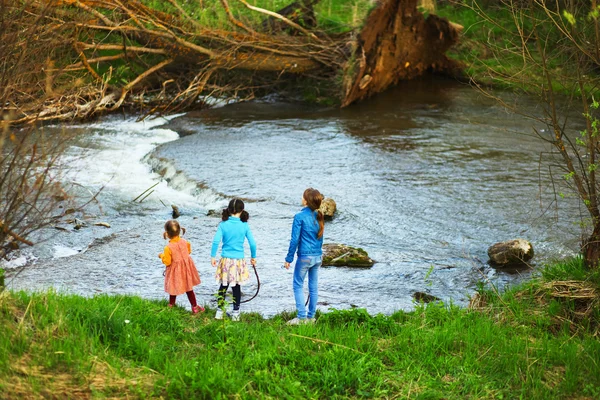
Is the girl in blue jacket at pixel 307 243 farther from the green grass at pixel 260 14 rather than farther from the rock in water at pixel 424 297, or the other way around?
the green grass at pixel 260 14

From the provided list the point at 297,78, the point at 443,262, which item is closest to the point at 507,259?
the point at 443,262

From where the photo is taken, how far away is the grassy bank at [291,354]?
4.91m

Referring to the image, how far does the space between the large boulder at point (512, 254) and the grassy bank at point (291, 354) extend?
2.49 m

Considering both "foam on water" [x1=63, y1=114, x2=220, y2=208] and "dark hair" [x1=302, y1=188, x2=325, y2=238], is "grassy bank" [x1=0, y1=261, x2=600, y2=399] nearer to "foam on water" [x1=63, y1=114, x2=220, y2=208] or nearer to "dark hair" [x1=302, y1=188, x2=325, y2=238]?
"dark hair" [x1=302, y1=188, x2=325, y2=238]

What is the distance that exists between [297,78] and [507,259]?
11483mm

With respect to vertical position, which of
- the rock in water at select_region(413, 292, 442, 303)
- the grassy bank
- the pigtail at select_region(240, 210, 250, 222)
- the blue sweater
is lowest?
the rock in water at select_region(413, 292, 442, 303)

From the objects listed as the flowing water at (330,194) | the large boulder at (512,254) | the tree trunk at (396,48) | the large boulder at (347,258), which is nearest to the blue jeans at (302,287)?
the flowing water at (330,194)

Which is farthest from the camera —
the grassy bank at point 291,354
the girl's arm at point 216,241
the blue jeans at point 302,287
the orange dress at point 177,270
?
the orange dress at point 177,270

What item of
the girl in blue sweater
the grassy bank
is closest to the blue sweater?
the girl in blue sweater

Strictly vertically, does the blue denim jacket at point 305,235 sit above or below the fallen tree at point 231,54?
below

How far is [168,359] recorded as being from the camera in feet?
17.5

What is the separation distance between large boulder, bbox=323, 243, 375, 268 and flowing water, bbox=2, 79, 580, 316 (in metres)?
0.15

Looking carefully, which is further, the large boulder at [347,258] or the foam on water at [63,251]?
the foam on water at [63,251]

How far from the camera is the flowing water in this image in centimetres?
880
